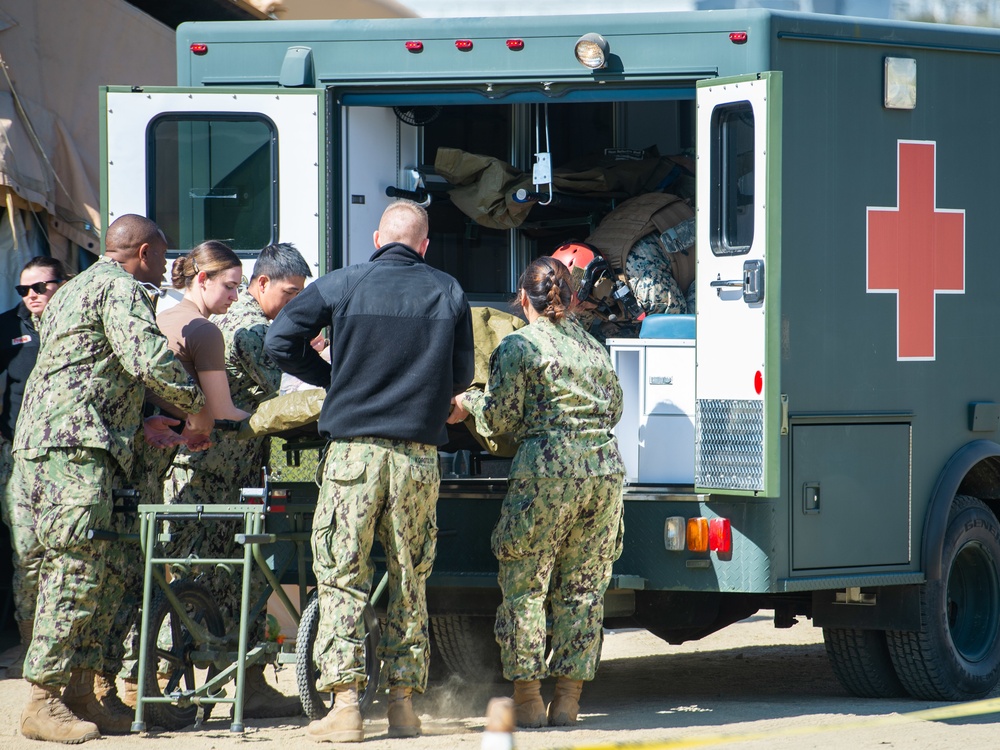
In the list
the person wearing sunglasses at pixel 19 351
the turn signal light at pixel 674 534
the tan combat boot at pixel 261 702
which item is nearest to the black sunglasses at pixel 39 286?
the person wearing sunglasses at pixel 19 351

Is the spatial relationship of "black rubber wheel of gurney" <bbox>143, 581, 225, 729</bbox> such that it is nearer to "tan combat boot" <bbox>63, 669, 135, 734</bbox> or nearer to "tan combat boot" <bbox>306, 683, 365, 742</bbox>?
"tan combat boot" <bbox>63, 669, 135, 734</bbox>

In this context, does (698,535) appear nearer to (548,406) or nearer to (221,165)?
(548,406)

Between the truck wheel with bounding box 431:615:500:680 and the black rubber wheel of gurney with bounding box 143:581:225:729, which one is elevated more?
the black rubber wheel of gurney with bounding box 143:581:225:729

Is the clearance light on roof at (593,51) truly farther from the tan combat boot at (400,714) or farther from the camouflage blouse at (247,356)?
the tan combat boot at (400,714)

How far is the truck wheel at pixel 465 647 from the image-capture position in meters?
6.73

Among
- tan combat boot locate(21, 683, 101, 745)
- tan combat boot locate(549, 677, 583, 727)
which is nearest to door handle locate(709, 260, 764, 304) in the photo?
tan combat boot locate(549, 677, 583, 727)

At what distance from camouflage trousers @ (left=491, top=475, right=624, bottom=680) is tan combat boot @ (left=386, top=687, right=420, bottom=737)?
0.41m

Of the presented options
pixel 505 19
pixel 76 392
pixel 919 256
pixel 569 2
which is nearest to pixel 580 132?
pixel 569 2

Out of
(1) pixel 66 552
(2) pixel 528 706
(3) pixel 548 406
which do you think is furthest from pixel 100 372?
(2) pixel 528 706

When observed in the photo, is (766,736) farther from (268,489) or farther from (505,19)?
(505,19)

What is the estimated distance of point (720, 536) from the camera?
557 cm

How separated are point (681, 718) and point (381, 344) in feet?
6.46

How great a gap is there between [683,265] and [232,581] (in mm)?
2518

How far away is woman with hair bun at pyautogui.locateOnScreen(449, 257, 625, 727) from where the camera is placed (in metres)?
5.48
